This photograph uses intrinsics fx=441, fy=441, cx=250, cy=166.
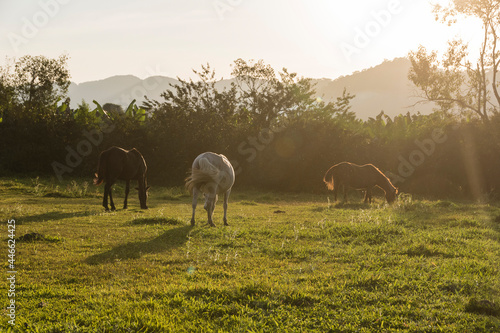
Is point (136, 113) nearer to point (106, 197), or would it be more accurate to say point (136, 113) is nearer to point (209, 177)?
point (106, 197)

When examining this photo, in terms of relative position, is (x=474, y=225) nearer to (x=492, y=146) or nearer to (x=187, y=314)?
(x=187, y=314)

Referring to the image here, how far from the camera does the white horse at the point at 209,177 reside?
1080 cm

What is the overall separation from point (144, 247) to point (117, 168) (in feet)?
21.2

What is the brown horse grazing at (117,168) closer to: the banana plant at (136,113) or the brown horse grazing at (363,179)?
the brown horse grazing at (363,179)

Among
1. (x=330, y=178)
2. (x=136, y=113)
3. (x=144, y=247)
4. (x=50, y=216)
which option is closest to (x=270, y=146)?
(x=330, y=178)

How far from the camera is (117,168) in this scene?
571 inches

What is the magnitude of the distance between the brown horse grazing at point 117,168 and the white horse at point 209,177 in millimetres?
4406

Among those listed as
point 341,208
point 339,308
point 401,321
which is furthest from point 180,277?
point 341,208

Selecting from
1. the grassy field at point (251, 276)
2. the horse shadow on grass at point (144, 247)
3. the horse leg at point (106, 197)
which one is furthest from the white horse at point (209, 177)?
the horse leg at point (106, 197)

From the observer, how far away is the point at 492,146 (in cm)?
2641

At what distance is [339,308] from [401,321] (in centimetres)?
73

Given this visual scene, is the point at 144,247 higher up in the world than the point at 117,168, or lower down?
lower down

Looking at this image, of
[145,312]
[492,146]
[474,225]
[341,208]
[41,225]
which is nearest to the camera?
[145,312]

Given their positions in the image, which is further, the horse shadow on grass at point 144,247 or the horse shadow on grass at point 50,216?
the horse shadow on grass at point 50,216
